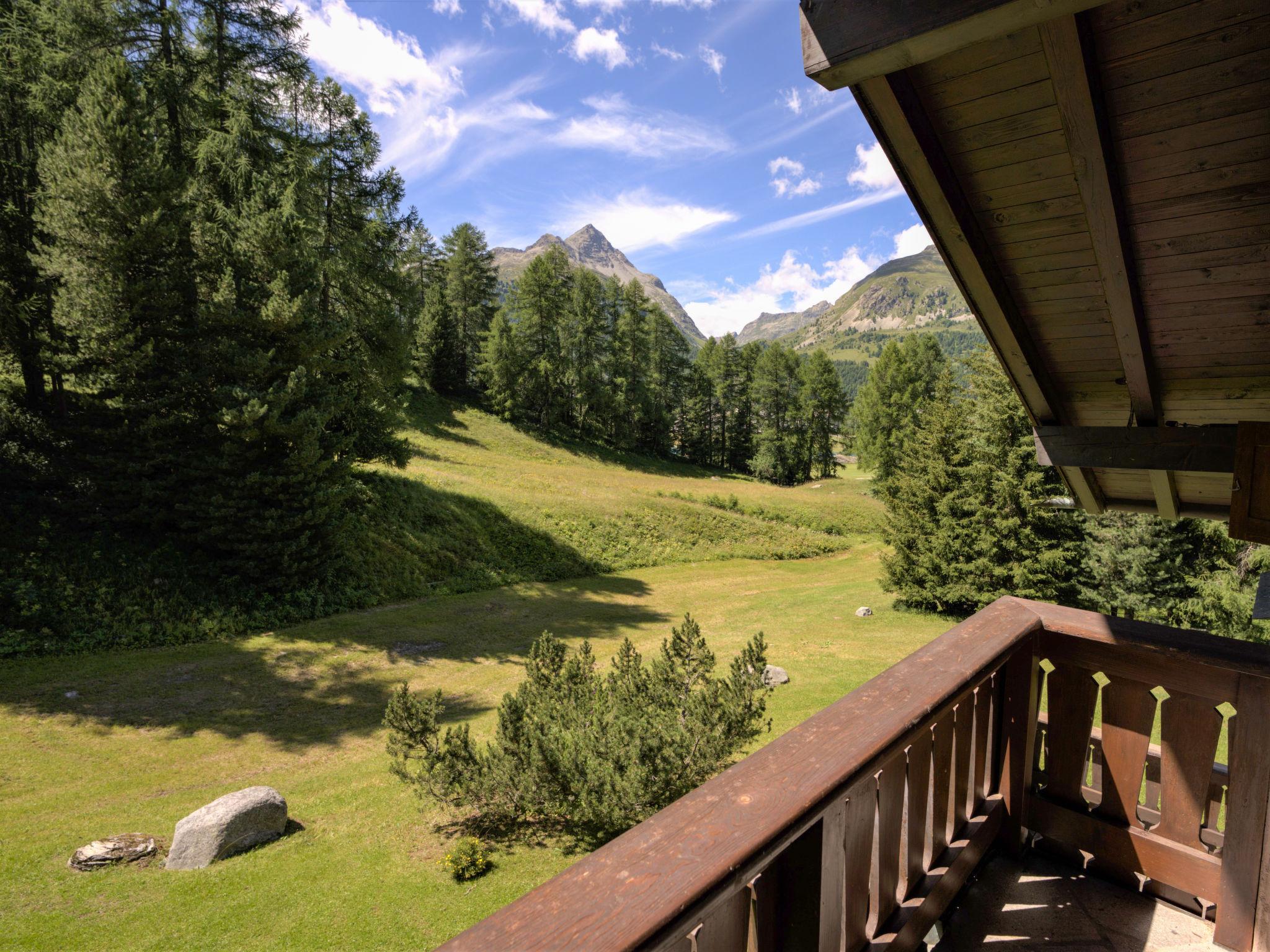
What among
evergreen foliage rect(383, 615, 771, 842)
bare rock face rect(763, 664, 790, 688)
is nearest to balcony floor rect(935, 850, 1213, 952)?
evergreen foliage rect(383, 615, 771, 842)

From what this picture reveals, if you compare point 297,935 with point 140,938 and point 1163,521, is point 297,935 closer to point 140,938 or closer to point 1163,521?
point 140,938

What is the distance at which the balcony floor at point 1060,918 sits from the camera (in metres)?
2.23

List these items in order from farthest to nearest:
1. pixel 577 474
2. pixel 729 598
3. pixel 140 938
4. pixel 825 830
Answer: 1. pixel 577 474
2. pixel 729 598
3. pixel 140 938
4. pixel 825 830

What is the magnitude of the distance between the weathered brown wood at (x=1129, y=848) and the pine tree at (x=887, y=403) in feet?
118

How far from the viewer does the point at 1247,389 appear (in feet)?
9.88

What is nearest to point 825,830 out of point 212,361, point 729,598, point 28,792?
point 28,792

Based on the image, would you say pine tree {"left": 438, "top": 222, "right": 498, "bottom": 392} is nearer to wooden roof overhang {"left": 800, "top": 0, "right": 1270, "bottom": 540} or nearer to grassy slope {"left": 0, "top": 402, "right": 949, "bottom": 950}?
grassy slope {"left": 0, "top": 402, "right": 949, "bottom": 950}

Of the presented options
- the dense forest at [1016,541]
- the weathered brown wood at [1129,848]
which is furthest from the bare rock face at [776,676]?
the weathered brown wood at [1129,848]

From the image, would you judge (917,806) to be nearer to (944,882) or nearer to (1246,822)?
(944,882)

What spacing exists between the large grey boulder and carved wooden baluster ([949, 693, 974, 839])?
269 inches

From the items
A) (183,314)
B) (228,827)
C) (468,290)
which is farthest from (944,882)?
(468,290)

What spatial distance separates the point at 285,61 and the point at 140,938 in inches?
670

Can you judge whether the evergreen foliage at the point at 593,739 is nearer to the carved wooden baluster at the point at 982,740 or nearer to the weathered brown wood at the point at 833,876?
the carved wooden baluster at the point at 982,740

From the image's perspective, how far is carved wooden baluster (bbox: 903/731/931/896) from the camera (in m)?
1.84
